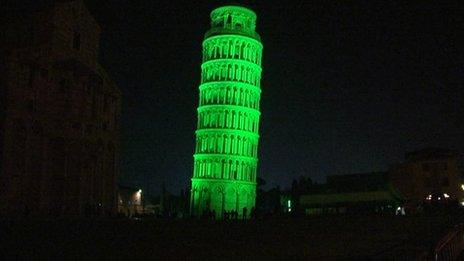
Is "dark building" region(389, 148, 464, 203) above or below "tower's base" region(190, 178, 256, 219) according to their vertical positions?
above

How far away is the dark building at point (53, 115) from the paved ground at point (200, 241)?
9.87 m

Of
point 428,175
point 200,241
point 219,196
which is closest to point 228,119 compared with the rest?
point 219,196

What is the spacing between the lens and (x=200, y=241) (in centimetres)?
1780

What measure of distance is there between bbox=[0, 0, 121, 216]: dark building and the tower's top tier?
2527 cm

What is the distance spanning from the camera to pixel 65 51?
33.0 metres

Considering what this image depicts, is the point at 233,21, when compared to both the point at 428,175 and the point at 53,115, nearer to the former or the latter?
the point at 428,175

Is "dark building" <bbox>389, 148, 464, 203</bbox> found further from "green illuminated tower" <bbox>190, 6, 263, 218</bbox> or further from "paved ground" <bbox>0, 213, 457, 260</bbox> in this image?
"paved ground" <bbox>0, 213, 457, 260</bbox>

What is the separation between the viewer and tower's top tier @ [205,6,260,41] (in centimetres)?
6069

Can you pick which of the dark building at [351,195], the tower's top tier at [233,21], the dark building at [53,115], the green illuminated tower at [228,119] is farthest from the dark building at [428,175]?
the dark building at [53,115]

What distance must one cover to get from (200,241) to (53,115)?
17.1 metres

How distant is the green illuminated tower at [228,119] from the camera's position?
5766 cm

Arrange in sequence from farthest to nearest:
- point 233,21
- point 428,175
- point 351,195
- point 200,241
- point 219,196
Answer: point 233,21 → point 428,175 → point 219,196 → point 351,195 → point 200,241

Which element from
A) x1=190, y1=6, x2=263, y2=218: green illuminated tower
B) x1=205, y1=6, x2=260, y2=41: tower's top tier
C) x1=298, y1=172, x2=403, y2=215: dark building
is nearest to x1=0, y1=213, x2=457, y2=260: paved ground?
x1=298, y1=172, x2=403, y2=215: dark building

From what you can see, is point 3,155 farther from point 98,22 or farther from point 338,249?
point 338,249
